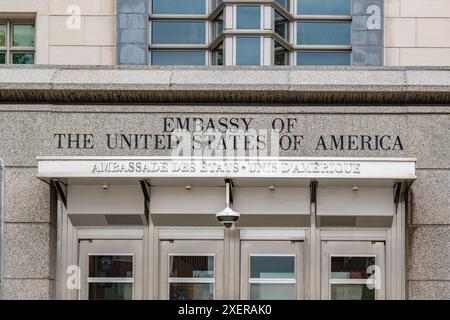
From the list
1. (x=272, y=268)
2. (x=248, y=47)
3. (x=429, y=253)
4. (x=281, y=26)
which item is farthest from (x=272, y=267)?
(x=281, y=26)

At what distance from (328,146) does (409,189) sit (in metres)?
1.50

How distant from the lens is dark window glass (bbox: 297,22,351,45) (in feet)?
56.6

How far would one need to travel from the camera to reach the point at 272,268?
1562 cm

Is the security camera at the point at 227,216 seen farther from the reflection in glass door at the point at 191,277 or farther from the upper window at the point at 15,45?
the upper window at the point at 15,45

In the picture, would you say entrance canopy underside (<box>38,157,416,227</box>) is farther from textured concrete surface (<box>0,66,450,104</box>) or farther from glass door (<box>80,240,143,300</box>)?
textured concrete surface (<box>0,66,450,104</box>)

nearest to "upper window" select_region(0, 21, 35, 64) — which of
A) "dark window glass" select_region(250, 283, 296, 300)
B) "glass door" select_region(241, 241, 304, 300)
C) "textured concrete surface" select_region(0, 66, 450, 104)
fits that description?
"textured concrete surface" select_region(0, 66, 450, 104)

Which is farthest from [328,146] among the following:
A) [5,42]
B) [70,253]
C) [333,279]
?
[5,42]

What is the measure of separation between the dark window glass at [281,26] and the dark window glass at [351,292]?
4718 millimetres

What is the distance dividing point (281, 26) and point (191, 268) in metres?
4.78

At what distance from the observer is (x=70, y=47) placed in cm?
1709

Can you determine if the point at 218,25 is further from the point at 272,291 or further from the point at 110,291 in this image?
the point at 110,291

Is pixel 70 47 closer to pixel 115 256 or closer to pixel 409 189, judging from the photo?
pixel 115 256

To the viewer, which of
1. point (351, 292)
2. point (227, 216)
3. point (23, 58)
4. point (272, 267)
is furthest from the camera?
point (23, 58)

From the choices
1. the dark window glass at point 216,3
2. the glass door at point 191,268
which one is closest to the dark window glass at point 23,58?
the dark window glass at point 216,3
